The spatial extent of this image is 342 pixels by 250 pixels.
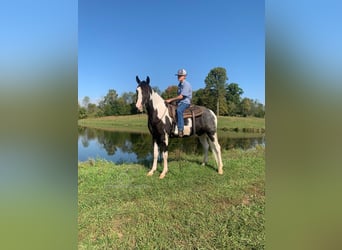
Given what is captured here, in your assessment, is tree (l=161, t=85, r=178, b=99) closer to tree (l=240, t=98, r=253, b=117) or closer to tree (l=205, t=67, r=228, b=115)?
tree (l=205, t=67, r=228, b=115)

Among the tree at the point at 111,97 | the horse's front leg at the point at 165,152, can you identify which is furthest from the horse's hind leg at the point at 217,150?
the tree at the point at 111,97

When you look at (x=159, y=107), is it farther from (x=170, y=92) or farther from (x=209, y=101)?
(x=209, y=101)

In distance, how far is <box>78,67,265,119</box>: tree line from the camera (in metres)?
2.54

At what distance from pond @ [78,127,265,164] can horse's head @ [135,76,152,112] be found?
12.7 inches

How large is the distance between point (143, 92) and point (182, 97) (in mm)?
383

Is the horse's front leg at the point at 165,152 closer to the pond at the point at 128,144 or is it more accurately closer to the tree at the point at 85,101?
the pond at the point at 128,144

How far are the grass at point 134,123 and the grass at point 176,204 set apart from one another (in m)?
0.26

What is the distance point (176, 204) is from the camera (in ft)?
8.53

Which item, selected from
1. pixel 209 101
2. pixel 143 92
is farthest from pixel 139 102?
pixel 209 101

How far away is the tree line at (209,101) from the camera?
254cm

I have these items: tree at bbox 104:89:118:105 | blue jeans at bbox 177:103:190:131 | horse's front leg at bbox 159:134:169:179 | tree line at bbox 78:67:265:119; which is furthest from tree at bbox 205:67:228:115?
tree at bbox 104:89:118:105
